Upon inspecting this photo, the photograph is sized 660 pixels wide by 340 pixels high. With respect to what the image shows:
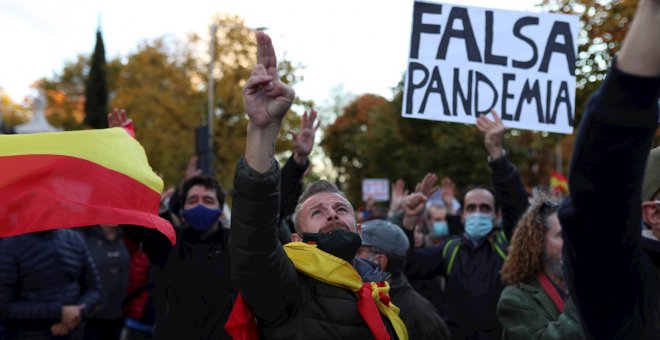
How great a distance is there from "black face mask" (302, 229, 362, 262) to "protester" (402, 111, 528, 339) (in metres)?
2.56

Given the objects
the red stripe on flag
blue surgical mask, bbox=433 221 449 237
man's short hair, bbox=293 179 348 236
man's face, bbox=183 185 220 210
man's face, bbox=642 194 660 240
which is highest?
man's face, bbox=642 194 660 240

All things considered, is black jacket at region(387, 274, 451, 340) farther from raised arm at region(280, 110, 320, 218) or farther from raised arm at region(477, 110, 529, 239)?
raised arm at region(477, 110, 529, 239)

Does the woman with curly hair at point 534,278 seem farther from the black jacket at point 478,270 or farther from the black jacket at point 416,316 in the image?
the black jacket at point 478,270

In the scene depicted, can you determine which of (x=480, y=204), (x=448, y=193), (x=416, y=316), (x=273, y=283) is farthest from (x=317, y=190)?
(x=448, y=193)

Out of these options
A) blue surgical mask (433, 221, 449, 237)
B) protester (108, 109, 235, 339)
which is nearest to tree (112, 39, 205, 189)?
blue surgical mask (433, 221, 449, 237)

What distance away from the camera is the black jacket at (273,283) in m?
2.64

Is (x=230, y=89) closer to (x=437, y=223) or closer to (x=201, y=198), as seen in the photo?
(x=437, y=223)

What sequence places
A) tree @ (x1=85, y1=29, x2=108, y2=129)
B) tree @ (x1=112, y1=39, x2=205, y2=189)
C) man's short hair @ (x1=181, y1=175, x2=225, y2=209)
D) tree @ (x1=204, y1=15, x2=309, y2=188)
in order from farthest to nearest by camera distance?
tree @ (x1=85, y1=29, x2=108, y2=129) < tree @ (x1=112, y1=39, x2=205, y2=189) < tree @ (x1=204, y1=15, x2=309, y2=188) < man's short hair @ (x1=181, y1=175, x2=225, y2=209)

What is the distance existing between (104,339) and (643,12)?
8.43 metres

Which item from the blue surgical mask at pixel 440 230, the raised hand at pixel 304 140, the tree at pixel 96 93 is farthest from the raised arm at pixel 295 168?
the tree at pixel 96 93

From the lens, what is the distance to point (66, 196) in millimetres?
4211

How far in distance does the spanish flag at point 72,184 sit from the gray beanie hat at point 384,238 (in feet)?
3.96

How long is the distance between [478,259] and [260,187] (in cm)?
364

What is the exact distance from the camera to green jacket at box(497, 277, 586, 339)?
158 inches
